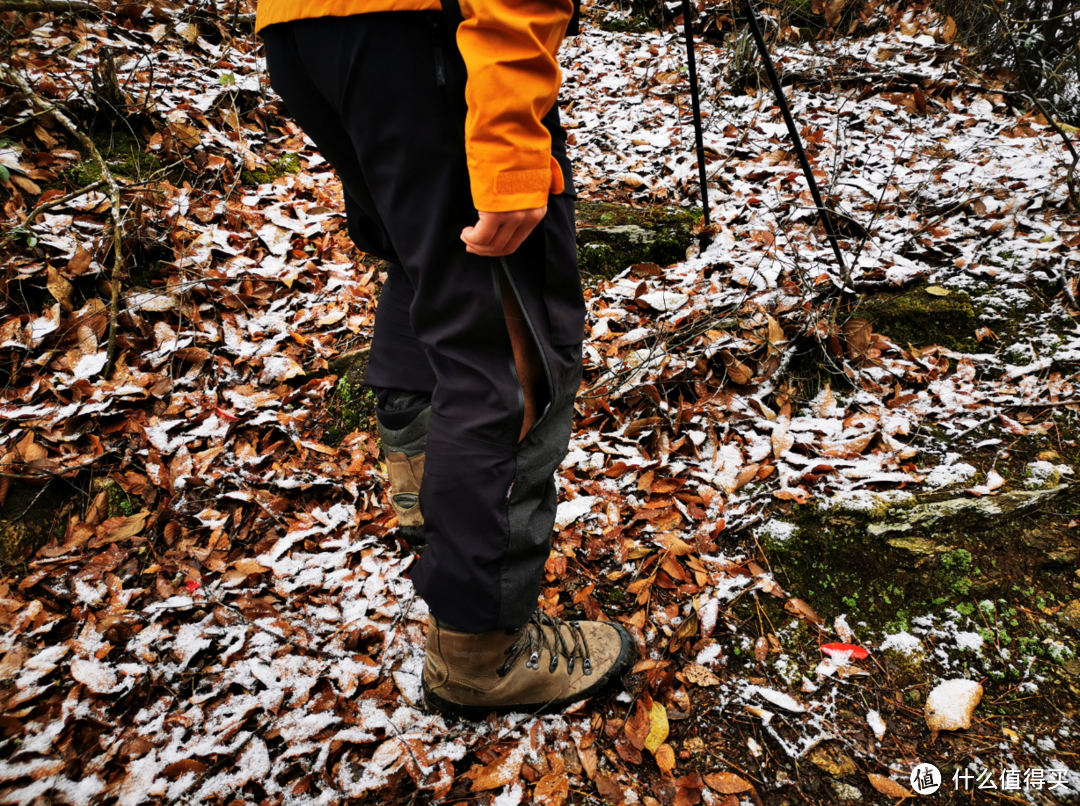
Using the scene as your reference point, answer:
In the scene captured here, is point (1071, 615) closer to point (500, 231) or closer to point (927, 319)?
point (927, 319)

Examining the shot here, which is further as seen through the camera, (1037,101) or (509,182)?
(1037,101)

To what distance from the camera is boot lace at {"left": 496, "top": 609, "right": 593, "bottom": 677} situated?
1.58 m

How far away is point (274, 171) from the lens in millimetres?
3773

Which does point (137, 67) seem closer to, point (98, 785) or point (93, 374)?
point (93, 374)

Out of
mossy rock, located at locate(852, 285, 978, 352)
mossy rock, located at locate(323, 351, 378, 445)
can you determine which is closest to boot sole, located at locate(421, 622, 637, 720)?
mossy rock, located at locate(323, 351, 378, 445)

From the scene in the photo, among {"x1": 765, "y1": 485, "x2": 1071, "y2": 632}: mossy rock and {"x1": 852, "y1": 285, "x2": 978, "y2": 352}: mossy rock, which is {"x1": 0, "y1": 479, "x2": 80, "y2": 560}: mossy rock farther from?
{"x1": 852, "y1": 285, "x2": 978, "y2": 352}: mossy rock

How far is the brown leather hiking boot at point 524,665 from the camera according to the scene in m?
1.50

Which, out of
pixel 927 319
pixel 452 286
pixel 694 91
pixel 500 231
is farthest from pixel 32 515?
pixel 927 319

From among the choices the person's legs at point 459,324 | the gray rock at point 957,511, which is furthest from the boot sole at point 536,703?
the gray rock at point 957,511

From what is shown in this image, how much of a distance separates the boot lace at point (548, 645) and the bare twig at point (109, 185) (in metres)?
2.31

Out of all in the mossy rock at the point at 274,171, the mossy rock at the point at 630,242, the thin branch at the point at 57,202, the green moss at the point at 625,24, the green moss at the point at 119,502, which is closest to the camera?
the green moss at the point at 119,502

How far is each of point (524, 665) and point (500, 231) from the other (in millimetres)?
1253

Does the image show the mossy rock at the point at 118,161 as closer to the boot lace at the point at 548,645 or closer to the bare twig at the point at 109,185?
the bare twig at the point at 109,185

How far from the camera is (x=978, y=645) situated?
5.32 ft
